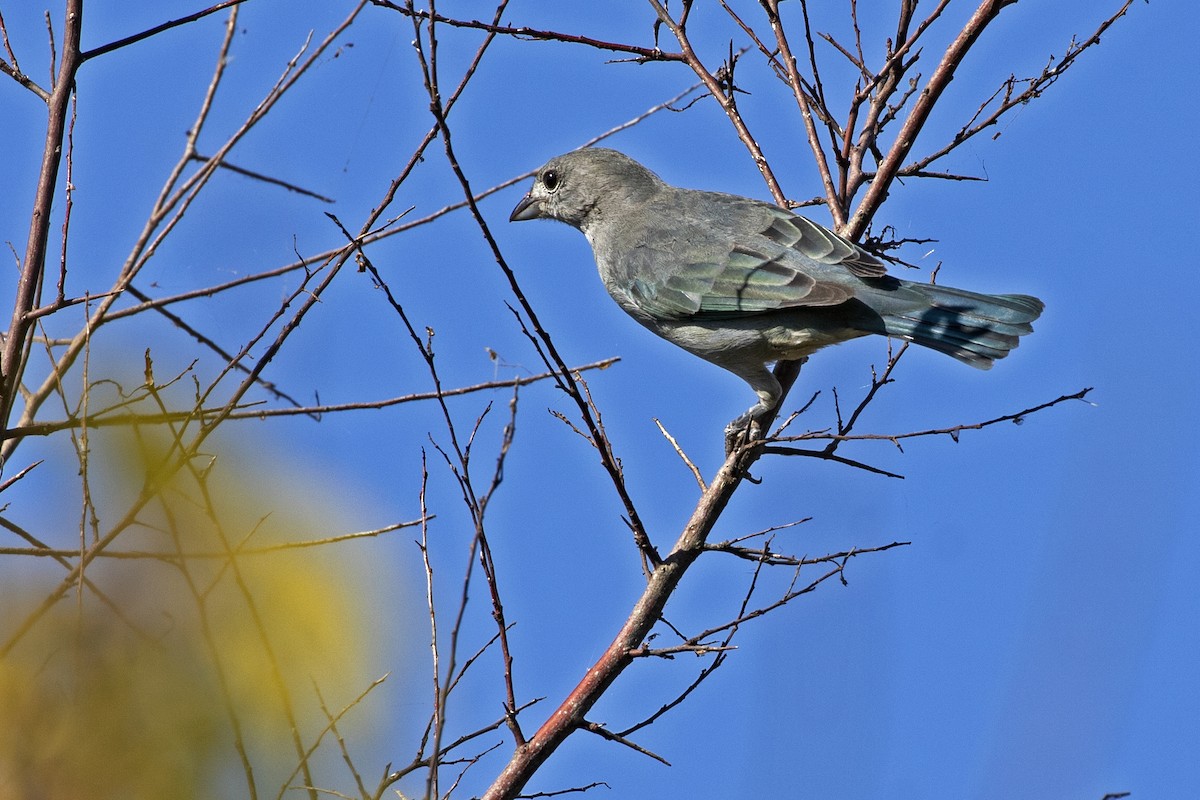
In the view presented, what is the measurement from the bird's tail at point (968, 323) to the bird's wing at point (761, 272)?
27 centimetres

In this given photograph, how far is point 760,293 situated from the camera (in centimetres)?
564

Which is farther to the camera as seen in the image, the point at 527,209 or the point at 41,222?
the point at 527,209

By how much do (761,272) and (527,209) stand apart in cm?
215

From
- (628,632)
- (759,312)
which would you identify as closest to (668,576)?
(628,632)

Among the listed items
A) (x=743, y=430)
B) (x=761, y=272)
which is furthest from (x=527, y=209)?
(x=743, y=430)

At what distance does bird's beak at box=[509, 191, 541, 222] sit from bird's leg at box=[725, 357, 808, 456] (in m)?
2.12

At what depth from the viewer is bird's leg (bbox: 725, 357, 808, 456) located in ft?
17.6

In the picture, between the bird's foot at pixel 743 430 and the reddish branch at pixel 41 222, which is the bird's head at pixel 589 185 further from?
the reddish branch at pixel 41 222

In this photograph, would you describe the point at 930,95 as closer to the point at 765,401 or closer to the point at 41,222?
the point at 765,401

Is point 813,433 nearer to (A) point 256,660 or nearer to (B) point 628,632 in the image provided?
(B) point 628,632

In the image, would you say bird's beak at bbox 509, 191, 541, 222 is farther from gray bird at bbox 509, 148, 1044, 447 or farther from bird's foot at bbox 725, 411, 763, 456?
bird's foot at bbox 725, 411, 763, 456

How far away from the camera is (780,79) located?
5.61 m

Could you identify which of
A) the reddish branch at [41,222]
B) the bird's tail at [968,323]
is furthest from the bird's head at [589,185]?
the reddish branch at [41,222]

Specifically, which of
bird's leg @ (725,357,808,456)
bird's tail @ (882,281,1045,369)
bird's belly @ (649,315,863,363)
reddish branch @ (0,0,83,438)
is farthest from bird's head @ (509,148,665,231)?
reddish branch @ (0,0,83,438)
